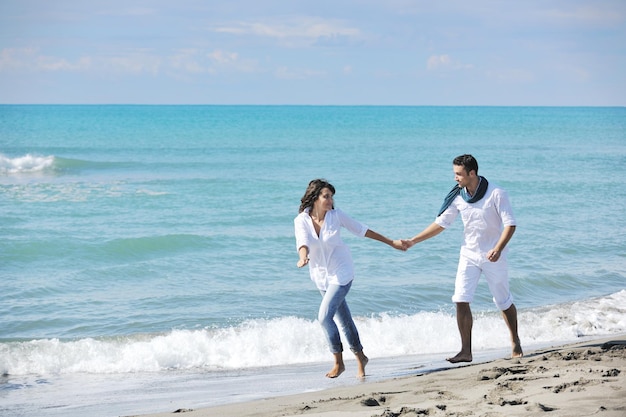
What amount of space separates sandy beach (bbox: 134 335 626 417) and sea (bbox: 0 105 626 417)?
2.19 feet

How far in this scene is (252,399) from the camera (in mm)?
6691

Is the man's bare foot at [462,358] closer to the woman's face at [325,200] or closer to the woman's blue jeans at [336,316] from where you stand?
the woman's blue jeans at [336,316]

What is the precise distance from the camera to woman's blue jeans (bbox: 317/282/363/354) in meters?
6.87

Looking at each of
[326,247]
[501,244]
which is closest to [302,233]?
[326,247]

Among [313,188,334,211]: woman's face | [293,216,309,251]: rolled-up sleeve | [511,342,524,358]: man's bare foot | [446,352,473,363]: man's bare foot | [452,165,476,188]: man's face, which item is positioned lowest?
[446,352,473,363]: man's bare foot

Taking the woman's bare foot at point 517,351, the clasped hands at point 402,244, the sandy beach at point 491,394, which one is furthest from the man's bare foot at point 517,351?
the clasped hands at point 402,244

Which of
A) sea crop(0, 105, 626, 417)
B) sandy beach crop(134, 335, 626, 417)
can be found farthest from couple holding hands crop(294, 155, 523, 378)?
sea crop(0, 105, 626, 417)

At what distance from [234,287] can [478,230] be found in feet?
20.3

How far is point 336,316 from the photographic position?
23.4ft

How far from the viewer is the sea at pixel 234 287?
8.34 metres

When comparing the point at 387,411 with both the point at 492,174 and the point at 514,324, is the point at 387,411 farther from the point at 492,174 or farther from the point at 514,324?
the point at 492,174

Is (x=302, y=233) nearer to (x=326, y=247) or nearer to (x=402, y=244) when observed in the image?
(x=326, y=247)

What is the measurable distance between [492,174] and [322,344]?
22.7 meters

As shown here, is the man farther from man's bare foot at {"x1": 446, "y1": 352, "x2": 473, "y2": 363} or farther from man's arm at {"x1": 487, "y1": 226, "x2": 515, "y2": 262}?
man's bare foot at {"x1": 446, "y1": 352, "x2": 473, "y2": 363}
